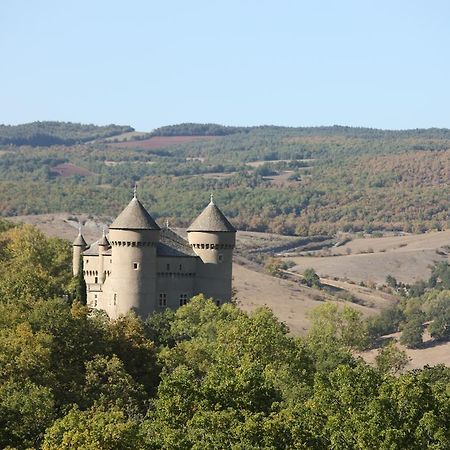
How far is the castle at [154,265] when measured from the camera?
122 meters

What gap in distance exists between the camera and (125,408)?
87.0 meters

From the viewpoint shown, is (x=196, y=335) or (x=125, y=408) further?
(x=196, y=335)

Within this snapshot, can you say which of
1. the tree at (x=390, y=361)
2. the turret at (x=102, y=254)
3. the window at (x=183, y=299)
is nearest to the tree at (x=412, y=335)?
the tree at (x=390, y=361)

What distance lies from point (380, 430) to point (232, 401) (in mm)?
7169

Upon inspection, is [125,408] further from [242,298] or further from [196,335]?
[242,298]

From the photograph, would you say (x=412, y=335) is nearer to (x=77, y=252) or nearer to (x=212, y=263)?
(x=77, y=252)

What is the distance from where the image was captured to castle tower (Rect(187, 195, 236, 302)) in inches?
4902

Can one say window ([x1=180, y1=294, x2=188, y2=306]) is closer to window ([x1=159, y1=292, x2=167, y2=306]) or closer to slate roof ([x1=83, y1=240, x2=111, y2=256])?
window ([x1=159, y1=292, x2=167, y2=306])

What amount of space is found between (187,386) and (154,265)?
45881 mm

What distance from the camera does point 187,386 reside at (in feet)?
252

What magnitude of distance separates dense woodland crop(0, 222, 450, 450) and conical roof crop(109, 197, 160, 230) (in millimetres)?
5310

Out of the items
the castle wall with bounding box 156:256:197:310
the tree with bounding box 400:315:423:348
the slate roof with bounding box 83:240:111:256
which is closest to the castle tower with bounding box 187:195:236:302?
the castle wall with bounding box 156:256:197:310

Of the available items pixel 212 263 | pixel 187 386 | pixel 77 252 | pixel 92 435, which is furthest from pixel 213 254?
pixel 92 435

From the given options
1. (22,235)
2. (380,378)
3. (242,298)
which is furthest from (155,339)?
(242,298)
